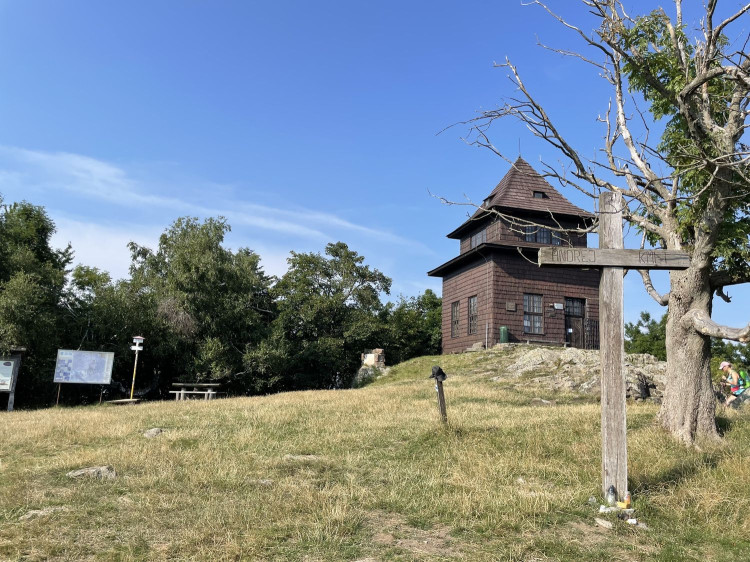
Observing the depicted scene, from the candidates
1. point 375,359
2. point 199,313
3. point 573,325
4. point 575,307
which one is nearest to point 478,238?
point 575,307

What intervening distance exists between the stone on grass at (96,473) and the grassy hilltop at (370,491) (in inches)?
5.2

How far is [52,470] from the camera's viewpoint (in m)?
8.62

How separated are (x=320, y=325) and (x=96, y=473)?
1033 inches

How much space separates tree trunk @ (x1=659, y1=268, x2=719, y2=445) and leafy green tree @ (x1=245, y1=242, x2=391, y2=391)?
21058 millimetres

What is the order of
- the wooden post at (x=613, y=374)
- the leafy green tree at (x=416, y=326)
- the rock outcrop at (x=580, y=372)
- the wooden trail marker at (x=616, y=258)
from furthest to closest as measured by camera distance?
the leafy green tree at (x=416, y=326) → the rock outcrop at (x=580, y=372) → the wooden trail marker at (x=616, y=258) → the wooden post at (x=613, y=374)

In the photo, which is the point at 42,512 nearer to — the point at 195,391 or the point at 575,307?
the point at 195,391

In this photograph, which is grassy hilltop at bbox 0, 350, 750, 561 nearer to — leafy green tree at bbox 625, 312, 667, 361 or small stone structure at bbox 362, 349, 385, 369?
small stone structure at bbox 362, 349, 385, 369

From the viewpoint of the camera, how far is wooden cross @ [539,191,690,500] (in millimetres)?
7156

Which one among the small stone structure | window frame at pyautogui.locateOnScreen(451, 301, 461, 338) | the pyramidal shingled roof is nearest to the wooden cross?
the pyramidal shingled roof

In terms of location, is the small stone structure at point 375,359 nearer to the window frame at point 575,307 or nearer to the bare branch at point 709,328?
the window frame at point 575,307

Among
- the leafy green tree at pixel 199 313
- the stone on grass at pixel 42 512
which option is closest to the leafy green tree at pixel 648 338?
the leafy green tree at pixel 199 313

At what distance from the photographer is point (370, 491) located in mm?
7516

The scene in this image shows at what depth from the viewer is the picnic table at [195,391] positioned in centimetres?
2458

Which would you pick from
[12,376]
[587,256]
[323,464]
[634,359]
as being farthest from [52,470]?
[634,359]
